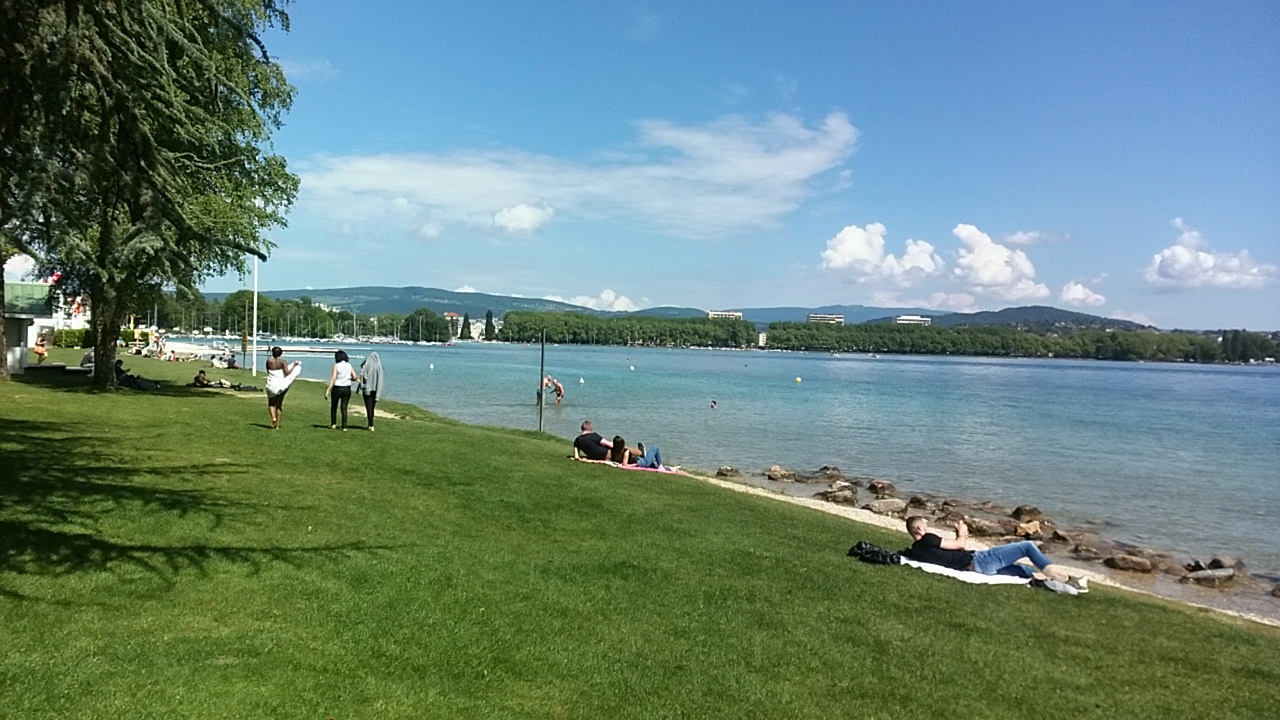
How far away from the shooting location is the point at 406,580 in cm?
771

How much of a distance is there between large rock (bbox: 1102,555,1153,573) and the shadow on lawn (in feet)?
45.4

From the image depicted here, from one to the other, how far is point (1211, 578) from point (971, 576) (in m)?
8.12

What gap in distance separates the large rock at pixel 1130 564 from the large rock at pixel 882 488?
812 centimetres

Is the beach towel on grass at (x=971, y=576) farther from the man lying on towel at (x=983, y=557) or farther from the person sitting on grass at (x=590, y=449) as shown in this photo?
the person sitting on grass at (x=590, y=449)

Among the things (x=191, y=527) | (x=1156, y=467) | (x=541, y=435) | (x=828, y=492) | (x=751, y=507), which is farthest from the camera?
(x=1156, y=467)

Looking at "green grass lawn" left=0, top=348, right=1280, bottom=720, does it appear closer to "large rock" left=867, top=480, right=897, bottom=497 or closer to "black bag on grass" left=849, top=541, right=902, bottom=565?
"black bag on grass" left=849, top=541, right=902, bottom=565

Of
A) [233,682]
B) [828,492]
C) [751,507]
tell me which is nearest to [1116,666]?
[233,682]

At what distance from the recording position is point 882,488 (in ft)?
83.6

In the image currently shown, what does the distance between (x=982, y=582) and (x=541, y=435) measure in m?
19.6

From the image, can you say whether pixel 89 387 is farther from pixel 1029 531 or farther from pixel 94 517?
pixel 1029 531

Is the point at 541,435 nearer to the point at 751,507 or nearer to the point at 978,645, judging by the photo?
the point at 751,507

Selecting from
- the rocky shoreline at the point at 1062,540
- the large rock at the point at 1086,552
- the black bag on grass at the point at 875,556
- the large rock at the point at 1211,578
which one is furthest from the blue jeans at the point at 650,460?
the large rock at the point at 1211,578

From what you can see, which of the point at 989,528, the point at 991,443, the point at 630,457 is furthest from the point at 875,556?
the point at 991,443

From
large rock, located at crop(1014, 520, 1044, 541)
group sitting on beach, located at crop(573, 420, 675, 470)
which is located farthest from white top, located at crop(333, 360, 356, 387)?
large rock, located at crop(1014, 520, 1044, 541)
